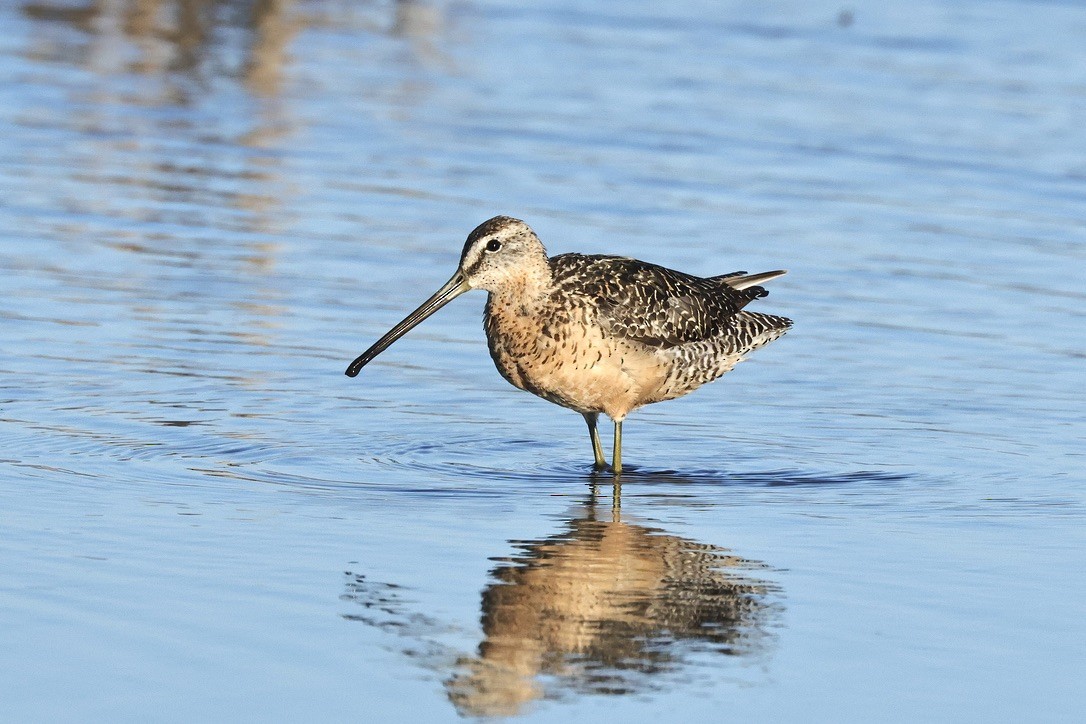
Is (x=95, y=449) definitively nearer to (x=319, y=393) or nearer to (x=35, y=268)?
(x=319, y=393)

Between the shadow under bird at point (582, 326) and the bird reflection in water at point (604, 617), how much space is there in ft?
→ 2.74

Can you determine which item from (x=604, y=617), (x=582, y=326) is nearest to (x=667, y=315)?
(x=582, y=326)

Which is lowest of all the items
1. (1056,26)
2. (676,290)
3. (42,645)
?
(42,645)

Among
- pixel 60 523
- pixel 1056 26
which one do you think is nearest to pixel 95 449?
pixel 60 523

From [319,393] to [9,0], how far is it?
10.7 metres

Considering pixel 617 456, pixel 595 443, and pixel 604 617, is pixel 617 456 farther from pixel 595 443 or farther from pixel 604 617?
pixel 604 617

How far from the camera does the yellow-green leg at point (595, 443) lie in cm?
666

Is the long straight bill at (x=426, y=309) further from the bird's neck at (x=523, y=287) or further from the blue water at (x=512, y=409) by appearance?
the blue water at (x=512, y=409)

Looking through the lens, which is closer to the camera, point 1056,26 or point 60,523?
point 60,523

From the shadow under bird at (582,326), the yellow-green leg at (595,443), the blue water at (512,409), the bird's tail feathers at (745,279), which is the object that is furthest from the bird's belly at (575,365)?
the bird's tail feathers at (745,279)

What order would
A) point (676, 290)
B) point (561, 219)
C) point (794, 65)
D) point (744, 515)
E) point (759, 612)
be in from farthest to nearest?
point (794, 65) → point (561, 219) → point (676, 290) → point (744, 515) → point (759, 612)

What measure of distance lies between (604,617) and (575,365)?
1.76 meters

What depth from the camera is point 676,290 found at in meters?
6.93

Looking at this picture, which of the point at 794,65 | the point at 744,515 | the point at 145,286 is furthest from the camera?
the point at 794,65
